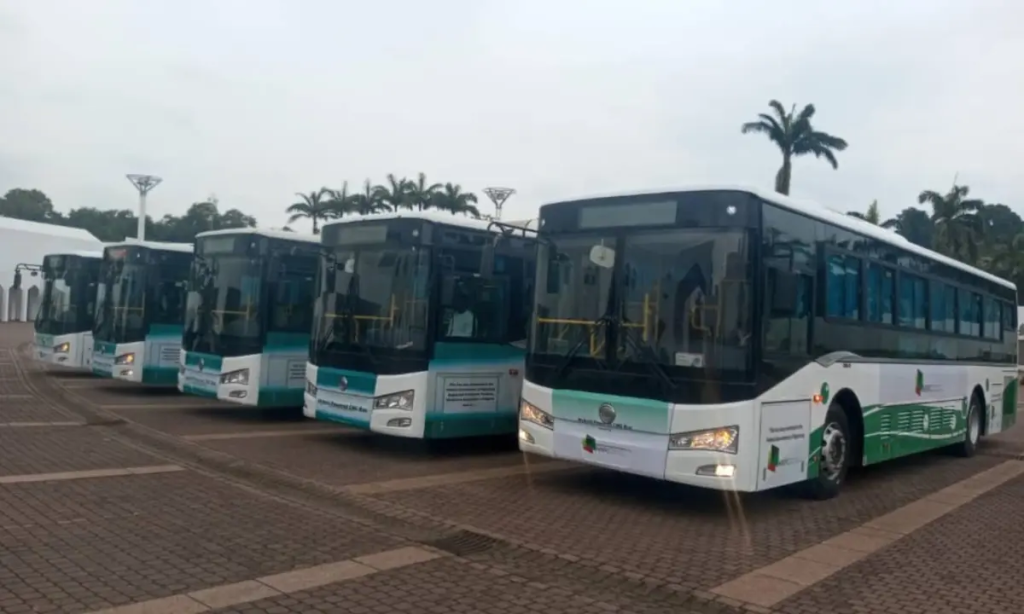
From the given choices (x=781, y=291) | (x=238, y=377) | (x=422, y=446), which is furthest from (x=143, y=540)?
(x=238, y=377)

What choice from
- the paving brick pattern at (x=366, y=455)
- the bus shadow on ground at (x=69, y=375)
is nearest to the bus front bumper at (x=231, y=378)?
the paving brick pattern at (x=366, y=455)

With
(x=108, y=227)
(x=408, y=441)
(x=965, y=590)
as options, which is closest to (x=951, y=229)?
(x=408, y=441)

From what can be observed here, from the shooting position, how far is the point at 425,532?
7.55m

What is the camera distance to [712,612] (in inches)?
230

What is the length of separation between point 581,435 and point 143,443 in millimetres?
6294

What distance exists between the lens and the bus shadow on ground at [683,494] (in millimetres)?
9328

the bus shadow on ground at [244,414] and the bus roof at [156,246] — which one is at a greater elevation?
the bus roof at [156,246]

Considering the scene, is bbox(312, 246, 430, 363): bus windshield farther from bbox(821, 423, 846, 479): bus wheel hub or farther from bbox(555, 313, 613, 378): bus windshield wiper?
bbox(821, 423, 846, 479): bus wheel hub

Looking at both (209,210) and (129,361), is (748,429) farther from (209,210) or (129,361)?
(209,210)

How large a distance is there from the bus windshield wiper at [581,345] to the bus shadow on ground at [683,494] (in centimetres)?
156

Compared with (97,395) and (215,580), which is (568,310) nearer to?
(215,580)

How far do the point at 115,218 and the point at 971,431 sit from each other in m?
98.7

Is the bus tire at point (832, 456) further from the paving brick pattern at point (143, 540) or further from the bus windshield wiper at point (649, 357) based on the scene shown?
the paving brick pattern at point (143, 540)

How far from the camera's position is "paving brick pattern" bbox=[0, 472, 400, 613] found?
575 centimetres
